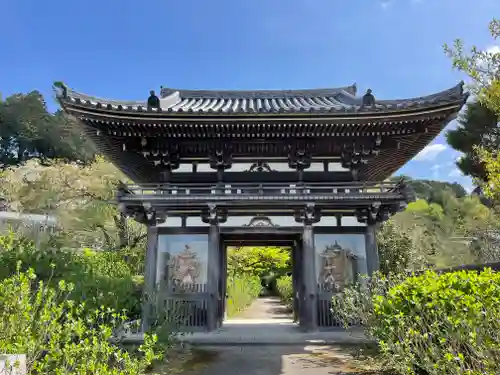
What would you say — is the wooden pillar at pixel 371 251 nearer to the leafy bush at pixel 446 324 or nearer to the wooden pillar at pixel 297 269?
the wooden pillar at pixel 297 269

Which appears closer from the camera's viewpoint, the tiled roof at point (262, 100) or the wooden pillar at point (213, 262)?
the wooden pillar at point (213, 262)

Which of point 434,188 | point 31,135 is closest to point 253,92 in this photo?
point 31,135

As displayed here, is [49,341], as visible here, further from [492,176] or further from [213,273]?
[492,176]

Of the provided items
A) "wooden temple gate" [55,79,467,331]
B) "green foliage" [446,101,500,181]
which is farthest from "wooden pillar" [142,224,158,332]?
"green foliage" [446,101,500,181]

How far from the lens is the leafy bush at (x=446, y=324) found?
136 inches

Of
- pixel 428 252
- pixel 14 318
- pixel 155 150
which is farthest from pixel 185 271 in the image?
pixel 428 252

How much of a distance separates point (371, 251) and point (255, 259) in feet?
60.2

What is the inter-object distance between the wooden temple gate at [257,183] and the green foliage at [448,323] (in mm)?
4749

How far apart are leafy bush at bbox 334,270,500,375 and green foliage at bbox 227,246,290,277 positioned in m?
21.0

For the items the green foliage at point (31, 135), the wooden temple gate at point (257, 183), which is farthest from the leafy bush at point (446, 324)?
the green foliage at point (31, 135)

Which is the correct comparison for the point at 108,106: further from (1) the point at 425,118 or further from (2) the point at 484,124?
(2) the point at 484,124

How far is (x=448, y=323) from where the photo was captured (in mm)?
4020

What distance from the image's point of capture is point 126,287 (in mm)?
7414

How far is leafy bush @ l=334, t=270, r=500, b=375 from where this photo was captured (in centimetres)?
345
